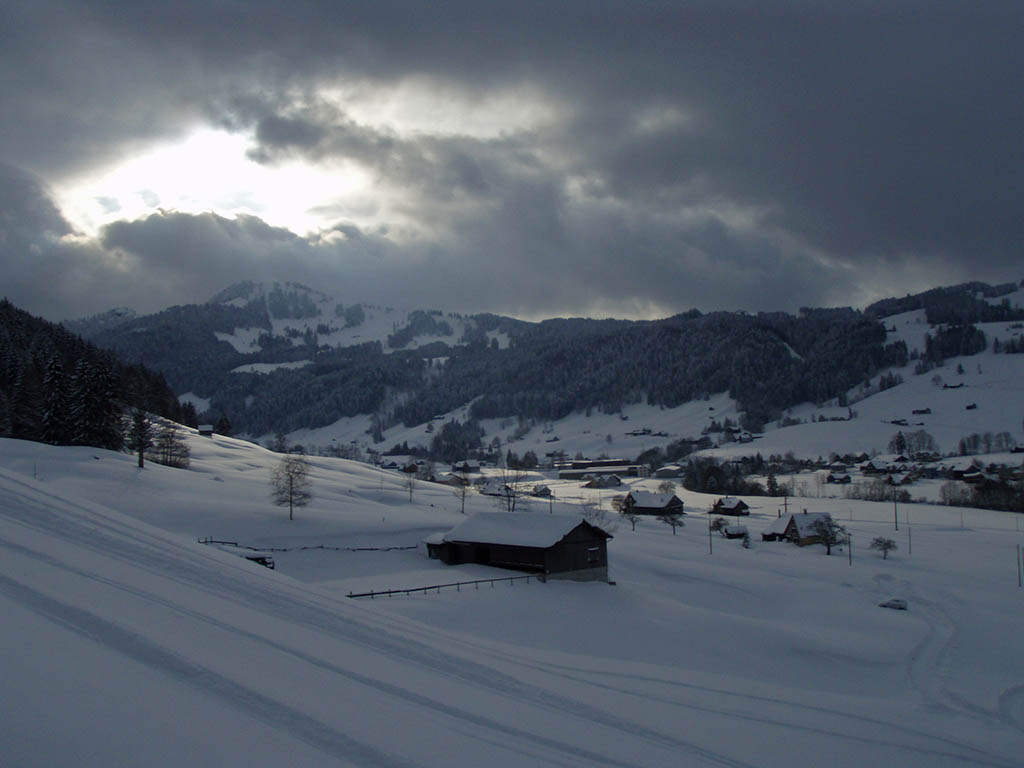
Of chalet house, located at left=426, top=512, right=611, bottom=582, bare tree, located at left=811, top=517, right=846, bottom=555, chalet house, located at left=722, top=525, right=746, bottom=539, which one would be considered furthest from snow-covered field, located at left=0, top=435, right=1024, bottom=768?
chalet house, located at left=722, top=525, right=746, bottom=539

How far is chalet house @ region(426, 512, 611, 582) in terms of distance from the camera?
120ft

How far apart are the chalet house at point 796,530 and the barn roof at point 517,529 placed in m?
35.6

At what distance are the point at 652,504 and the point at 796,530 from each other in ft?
67.8

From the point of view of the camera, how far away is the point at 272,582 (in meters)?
18.6

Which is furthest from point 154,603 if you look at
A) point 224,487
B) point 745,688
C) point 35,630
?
point 224,487

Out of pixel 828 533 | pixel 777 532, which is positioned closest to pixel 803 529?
pixel 777 532

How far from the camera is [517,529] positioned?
38.7 metres

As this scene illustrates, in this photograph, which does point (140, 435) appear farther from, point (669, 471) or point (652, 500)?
point (669, 471)

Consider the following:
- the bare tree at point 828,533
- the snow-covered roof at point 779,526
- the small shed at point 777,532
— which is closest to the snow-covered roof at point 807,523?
the bare tree at point 828,533

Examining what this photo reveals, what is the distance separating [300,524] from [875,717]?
35456 millimetres

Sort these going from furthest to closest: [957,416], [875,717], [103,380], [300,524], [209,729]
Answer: [957,416] → [103,380] → [300,524] → [875,717] → [209,729]

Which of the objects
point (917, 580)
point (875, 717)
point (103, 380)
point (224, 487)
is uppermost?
point (103, 380)

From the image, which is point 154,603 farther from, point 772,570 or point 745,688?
point 772,570

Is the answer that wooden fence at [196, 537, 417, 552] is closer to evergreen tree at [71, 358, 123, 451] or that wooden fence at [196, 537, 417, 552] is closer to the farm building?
evergreen tree at [71, 358, 123, 451]
